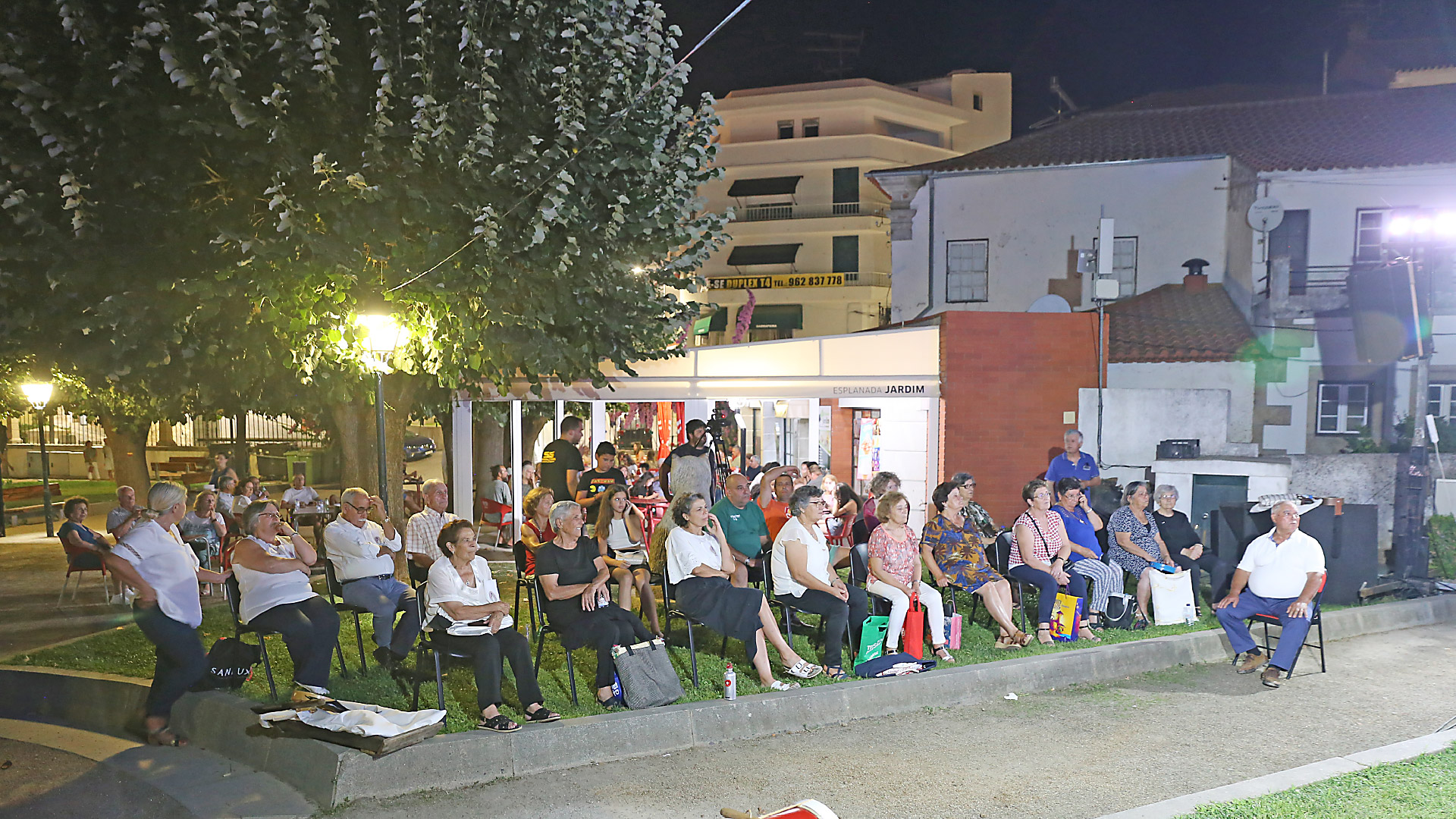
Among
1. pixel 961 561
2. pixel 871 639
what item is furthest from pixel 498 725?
pixel 961 561

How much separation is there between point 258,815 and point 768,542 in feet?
15.1

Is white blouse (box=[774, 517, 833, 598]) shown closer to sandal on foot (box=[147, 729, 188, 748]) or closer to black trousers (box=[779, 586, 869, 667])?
black trousers (box=[779, 586, 869, 667])

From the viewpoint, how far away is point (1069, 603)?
784 cm

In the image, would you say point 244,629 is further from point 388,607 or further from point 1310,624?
point 1310,624

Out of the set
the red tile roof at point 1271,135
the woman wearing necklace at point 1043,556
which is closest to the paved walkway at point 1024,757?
the woman wearing necklace at point 1043,556

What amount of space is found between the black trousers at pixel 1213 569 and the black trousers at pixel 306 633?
6.97 meters

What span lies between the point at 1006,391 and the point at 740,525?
6034 millimetres

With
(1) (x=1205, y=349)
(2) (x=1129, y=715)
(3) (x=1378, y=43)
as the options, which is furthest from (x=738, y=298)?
(2) (x=1129, y=715)

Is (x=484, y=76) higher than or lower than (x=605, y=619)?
higher

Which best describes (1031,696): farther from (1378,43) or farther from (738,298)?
(738,298)

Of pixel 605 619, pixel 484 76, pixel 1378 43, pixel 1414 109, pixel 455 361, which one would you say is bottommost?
pixel 605 619

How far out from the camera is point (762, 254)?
1626 inches

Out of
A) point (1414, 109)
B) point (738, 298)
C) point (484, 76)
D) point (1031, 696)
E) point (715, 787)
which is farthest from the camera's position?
point (738, 298)

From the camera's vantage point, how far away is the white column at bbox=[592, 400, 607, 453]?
13.8 meters
